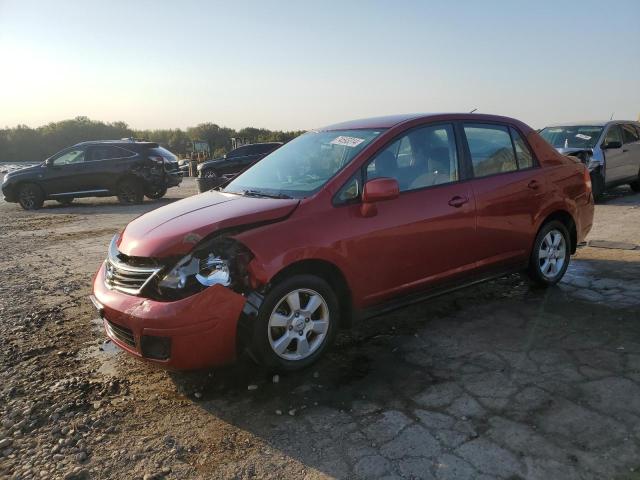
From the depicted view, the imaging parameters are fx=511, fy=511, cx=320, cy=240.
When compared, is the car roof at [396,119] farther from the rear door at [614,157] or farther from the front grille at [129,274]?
the rear door at [614,157]

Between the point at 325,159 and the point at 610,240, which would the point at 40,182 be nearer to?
the point at 325,159

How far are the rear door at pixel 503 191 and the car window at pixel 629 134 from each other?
328 inches

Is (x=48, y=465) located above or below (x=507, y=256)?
below

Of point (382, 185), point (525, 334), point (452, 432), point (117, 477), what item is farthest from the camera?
point (525, 334)

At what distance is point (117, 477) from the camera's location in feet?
8.18

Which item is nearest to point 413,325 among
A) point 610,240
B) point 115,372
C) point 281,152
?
point 281,152

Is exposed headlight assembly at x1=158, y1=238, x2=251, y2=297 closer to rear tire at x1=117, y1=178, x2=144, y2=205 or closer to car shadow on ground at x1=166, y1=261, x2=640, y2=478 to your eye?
car shadow on ground at x1=166, y1=261, x2=640, y2=478

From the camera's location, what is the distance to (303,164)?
4156mm

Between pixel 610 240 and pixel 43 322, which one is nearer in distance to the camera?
pixel 43 322

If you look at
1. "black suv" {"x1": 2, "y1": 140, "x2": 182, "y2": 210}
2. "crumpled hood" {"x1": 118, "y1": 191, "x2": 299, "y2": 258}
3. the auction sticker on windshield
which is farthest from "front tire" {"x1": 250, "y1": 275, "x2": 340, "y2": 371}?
"black suv" {"x1": 2, "y1": 140, "x2": 182, "y2": 210}

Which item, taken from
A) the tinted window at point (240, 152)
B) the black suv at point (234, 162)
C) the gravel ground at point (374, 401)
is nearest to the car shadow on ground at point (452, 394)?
the gravel ground at point (374, 401)

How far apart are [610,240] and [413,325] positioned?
4216mm

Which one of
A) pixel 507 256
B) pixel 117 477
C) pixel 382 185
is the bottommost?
pixel 117 477

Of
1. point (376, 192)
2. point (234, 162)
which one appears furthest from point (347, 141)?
point (234, 162)
